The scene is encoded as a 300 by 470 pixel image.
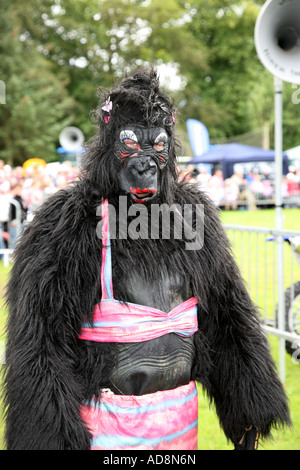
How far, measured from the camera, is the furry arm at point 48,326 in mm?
1971

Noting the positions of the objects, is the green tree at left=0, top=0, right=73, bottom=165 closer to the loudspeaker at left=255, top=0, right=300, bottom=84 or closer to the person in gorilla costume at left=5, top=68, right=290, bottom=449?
the loudspeaker at left=255, top=0, right=300, bottom=84

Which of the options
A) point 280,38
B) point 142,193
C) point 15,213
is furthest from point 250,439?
point 15,213

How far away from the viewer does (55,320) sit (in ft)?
6.93

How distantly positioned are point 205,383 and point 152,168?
95 cm

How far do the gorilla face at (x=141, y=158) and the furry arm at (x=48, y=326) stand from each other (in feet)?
0.74

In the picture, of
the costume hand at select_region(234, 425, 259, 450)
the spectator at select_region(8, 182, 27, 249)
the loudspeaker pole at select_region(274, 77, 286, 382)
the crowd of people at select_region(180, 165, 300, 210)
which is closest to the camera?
the costume hand at select_region(234, 425, 259, 450)

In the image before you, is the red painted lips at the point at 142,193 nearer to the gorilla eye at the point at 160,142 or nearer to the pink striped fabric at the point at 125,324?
the gorilla eye at the point at 160,142

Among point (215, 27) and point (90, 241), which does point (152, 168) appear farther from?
point (215, 27)

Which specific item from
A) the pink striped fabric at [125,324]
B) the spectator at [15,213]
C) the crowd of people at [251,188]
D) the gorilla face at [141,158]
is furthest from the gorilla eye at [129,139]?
the crowd of people at [251,188]

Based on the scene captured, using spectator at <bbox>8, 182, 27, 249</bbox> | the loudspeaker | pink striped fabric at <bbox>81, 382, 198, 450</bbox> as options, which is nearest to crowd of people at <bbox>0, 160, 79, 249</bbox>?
spectator at <bbox>8, 182, 27, 249</bbox>

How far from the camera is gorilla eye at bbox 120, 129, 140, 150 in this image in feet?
7.18

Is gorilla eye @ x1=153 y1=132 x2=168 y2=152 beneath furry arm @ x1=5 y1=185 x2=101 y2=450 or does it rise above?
above

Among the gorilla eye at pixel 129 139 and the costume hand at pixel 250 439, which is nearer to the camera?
the gorilla eye at pixel 129 139

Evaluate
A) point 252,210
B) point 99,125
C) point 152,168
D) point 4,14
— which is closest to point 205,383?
point 152,168
